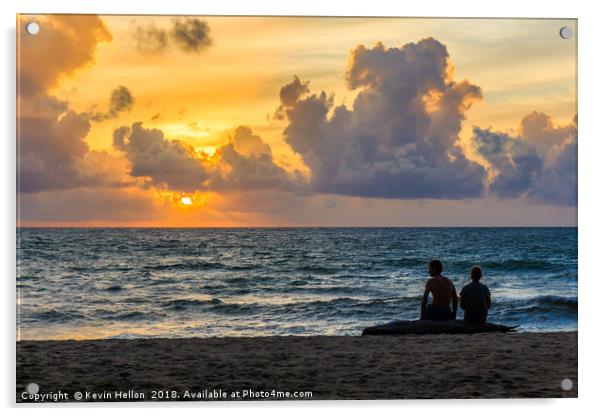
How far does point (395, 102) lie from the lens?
10508 millimetres

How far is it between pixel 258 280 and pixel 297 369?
1137 centimetres

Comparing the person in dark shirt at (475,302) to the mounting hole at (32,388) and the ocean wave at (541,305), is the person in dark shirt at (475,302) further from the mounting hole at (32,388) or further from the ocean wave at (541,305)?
the mounting hole at (32,388)

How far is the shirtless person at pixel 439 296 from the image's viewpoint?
1013 cm

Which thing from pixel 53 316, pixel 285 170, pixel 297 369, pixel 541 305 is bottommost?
pixel 297 369

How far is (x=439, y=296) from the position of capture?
33.4ft

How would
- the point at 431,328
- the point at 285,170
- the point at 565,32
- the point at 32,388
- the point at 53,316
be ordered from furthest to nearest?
the point at 285,170 → the point at 431,328 → the point at 53,316 → the point at 565,32 → the point at 32,388

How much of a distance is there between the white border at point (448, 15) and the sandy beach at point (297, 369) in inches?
4.6

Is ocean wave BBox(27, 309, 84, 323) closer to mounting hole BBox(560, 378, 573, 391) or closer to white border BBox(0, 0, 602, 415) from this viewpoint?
white border BBox(0, 0, 602, 415)

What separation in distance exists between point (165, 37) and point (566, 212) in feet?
15.9

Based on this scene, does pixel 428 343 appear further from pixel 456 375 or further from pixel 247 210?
pixel 247 210

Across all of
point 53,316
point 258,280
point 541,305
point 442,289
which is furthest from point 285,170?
point 258,280

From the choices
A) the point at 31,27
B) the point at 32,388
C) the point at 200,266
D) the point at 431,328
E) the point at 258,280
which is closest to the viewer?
the point at 32,388

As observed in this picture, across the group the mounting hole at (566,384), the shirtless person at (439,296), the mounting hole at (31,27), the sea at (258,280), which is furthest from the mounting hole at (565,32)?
the mounting hole at (31,27)

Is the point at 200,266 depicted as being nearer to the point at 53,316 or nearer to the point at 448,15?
the point at 53,316
